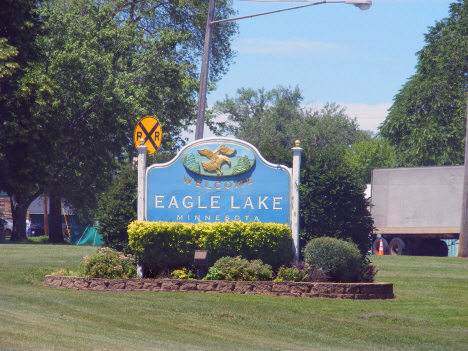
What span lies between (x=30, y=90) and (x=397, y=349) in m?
20.0

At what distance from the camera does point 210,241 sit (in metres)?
13.0

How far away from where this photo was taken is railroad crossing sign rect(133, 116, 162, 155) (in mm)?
15805

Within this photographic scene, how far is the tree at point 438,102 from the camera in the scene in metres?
45.6

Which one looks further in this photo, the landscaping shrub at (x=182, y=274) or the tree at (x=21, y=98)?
the tree at (x=21, y=98)

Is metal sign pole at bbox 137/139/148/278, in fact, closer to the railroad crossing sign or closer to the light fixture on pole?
the railroad crossing sign

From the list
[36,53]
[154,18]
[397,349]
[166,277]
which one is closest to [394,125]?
[154,18]

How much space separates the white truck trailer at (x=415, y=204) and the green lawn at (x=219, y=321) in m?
18.9

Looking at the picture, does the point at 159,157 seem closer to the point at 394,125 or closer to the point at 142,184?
the point at 142,184

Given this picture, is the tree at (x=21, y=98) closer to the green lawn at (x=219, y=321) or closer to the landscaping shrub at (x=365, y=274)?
the green lawn at (x=219, y=321)

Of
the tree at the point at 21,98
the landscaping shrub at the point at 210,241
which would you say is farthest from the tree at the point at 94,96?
the landscaping shrub at the point at 210,241

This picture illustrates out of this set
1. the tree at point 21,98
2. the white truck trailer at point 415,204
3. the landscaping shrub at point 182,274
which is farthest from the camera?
the white truck trailer at point 415,204

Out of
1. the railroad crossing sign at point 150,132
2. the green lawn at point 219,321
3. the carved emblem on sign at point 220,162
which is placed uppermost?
the railroad crossing sign at point 150,132

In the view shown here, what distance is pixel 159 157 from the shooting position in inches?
652

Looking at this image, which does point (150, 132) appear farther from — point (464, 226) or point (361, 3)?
point (464, 226)
